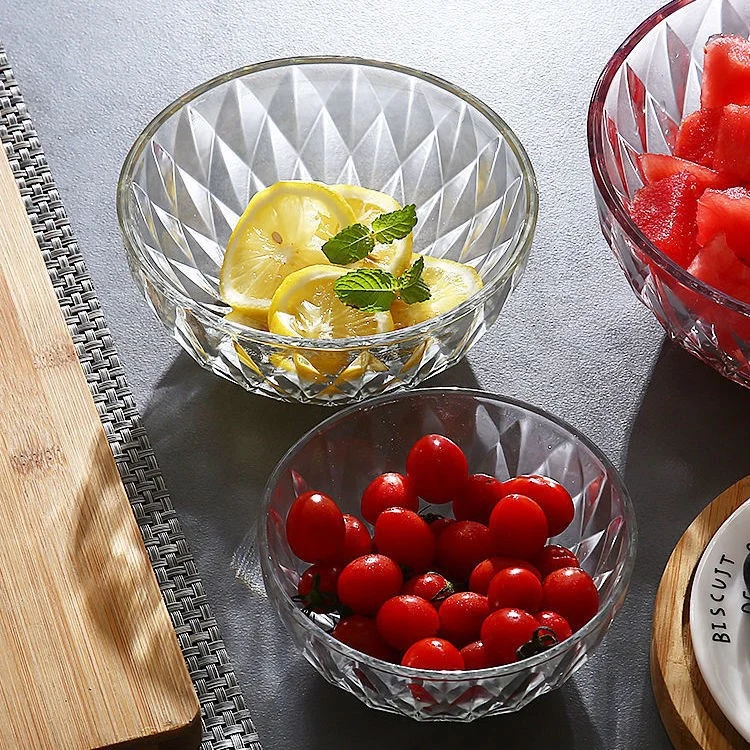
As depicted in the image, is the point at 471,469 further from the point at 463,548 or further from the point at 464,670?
the point at 464,670

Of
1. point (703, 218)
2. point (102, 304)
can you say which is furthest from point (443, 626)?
point (102, 304)

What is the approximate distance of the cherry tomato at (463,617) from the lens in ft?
3.07

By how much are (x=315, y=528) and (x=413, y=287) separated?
265 millimetres

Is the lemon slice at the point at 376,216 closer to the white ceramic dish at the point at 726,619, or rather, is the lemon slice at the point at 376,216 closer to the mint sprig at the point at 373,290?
the mint sprig at the point at 373,290

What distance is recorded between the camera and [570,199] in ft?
4.65

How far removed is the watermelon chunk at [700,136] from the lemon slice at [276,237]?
34 centimetres

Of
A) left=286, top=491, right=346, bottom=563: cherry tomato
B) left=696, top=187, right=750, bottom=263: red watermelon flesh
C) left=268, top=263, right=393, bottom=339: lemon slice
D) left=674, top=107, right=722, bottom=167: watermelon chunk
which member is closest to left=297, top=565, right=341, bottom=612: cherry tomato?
left=286, top=491, right=346, bottom=563: cherry tomato

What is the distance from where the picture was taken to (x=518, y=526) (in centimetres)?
97

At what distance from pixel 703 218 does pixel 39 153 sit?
780 millimetres

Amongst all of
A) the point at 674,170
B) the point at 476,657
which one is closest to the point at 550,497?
the point at 476,657

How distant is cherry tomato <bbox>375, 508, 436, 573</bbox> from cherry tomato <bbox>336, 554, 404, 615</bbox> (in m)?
0.03

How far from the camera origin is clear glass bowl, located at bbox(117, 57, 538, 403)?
3.66ft

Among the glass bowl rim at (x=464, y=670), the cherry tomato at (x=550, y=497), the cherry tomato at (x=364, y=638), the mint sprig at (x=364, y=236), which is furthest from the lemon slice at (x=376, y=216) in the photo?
the cherry tomato at (x=364, y=638)

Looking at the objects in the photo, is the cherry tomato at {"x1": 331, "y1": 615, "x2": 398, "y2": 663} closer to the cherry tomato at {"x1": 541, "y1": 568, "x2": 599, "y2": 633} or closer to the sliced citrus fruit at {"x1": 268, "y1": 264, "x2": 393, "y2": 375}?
the cherry tomato at {"x1": 541, "y1": 568, "x2": 599, "y2": 633}
